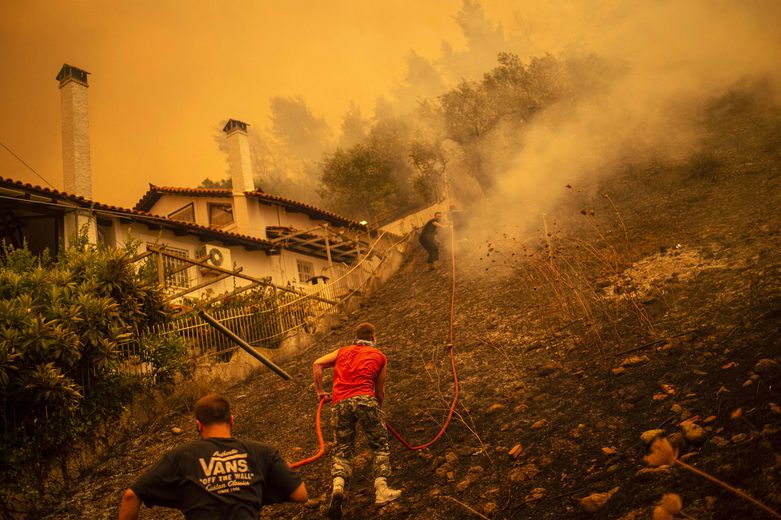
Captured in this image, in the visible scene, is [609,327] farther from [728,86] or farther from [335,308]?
[728,86]

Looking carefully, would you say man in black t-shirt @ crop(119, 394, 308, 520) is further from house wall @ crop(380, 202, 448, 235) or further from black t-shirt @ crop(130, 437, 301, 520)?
house wall @ crop(380, 202, 448, 235)

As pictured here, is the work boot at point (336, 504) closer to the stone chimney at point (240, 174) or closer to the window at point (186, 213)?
the stone chimney at point (240, 174)

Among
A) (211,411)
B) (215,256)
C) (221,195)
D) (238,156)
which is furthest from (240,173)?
(211,411)

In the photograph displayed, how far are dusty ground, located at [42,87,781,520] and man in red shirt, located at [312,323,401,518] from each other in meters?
0.33

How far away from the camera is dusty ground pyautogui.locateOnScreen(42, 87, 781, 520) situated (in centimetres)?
378

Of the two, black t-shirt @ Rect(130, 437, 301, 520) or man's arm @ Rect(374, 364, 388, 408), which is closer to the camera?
black t-shirt @ Rect(130, 437, 301, 520)

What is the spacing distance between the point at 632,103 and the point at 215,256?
54.5ft

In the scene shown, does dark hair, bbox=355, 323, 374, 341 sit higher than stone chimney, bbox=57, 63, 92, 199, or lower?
lower

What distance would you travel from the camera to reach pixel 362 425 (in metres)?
4.97

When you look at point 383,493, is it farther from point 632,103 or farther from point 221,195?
point 632,103

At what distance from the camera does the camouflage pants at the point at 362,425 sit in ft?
16.0

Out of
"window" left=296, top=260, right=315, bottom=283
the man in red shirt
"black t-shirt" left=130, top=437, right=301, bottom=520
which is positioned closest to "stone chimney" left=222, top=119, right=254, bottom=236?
"window" left=296, top=260, right=315, bottom=283

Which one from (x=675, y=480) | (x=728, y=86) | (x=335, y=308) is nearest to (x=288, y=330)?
(x=335, y=308)

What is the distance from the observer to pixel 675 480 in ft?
11.2
